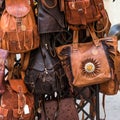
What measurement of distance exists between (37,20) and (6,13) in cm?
18

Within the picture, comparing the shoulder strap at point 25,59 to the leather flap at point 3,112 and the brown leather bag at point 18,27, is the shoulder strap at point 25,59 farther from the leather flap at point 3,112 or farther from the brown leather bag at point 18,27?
the leather flap at point 3,112

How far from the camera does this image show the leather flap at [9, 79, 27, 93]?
199cm

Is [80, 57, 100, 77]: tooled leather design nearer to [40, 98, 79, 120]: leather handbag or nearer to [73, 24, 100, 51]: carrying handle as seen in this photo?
[73, 24, 100, 51]: carrying handle

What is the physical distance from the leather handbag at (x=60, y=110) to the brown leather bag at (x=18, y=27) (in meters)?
0.45

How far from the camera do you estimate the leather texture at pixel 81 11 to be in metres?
1.87

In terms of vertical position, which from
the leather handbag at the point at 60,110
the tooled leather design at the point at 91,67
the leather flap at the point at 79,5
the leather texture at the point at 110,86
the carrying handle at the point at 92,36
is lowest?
the leather handbag at the point at 60,110

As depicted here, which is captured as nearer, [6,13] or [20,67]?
[6,13]

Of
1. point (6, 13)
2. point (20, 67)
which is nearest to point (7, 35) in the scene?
point (6, 13)

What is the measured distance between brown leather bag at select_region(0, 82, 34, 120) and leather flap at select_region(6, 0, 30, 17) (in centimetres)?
42

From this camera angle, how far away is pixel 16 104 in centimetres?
196

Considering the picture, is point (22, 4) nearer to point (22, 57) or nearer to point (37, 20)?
point (37, 20)

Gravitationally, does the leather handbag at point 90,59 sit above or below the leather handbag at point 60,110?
above

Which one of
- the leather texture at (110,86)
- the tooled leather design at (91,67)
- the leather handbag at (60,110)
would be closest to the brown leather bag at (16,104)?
the leather handbag at (60,110)

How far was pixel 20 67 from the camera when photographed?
2078 mm
